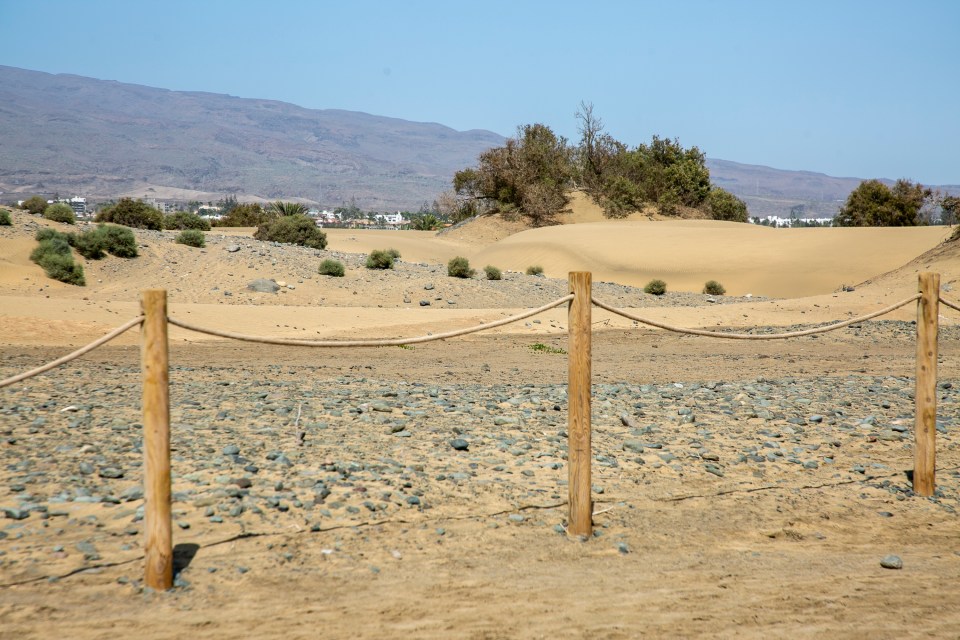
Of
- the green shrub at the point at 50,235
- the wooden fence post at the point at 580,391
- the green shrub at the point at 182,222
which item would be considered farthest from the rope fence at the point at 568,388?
the green shrub at the point at 182,222

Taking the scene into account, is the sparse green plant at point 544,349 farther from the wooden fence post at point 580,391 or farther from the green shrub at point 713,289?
the green shrub at point 713,289

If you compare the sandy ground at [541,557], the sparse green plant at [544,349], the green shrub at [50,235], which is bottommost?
the sandy ground at [541,557]

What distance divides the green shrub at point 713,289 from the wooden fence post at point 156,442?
30465mm

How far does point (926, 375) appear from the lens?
702 centimetres

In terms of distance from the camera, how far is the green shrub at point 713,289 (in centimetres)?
3366

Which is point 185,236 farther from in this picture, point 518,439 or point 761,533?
point 761,533

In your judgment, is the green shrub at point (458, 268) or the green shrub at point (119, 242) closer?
the green shrub at point (119, 242)

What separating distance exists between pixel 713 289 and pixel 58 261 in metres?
21.6

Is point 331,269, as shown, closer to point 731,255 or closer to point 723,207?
point 731,255

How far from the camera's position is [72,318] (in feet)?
60.2

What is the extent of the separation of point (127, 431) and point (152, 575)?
9.84 feet

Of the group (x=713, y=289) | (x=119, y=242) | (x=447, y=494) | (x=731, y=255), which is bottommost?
(x=447, y=494)

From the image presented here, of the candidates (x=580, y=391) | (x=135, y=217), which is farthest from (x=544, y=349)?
Answer: (x=135, y=217)

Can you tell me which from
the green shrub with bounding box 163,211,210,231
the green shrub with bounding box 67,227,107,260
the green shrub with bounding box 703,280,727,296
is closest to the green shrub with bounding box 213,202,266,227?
the green shrub with bounding box 163,211,210,231
